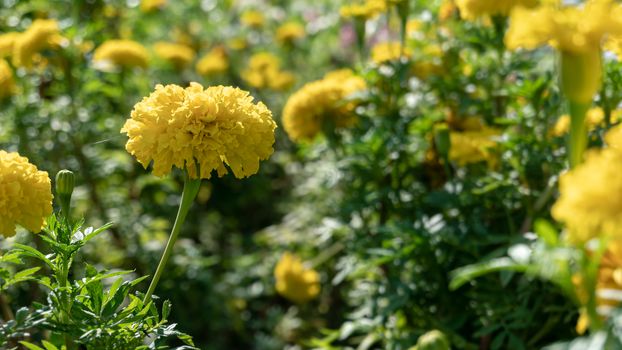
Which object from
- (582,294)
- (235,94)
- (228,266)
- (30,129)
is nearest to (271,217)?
(228,266)

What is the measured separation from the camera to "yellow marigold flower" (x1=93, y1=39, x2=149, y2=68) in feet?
9.25

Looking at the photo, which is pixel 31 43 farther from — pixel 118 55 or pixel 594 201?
pixel 594 201

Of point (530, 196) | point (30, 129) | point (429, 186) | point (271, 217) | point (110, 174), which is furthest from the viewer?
point (271, 217)

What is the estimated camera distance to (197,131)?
124cm

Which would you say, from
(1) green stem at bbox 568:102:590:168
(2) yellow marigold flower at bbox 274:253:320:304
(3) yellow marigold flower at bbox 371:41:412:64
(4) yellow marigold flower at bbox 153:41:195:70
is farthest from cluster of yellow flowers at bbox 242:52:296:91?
(1) green stem at bbox 568:102:590:168

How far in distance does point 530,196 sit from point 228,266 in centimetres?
173

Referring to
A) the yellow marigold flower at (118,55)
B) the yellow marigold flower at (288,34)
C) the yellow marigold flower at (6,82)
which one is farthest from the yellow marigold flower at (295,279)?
the yellow marigold flower at (288,34)

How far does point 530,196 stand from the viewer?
1.84 metres

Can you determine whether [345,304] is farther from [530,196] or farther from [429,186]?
[530,196]

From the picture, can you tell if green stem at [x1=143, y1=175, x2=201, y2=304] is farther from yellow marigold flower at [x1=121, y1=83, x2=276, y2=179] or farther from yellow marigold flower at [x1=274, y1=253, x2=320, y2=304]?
yellow marigold flower at [x1=274, y1=253, x2=320, y2=304]

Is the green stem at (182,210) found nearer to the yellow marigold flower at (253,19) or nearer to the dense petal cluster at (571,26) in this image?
the dense petal cluster at (571,26)

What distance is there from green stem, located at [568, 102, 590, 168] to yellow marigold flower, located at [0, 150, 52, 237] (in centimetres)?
89

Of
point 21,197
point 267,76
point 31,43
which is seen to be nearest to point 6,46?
point 31,43

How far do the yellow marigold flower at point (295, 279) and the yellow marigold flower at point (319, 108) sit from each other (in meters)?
0.64
